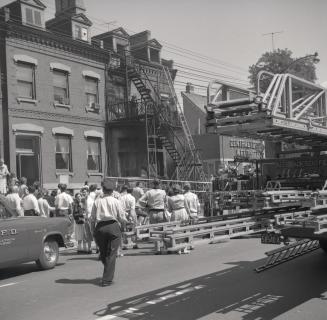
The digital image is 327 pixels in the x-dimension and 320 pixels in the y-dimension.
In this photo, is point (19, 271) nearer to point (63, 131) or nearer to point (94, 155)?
point (63, 131)

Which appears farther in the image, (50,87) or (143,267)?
(50,87)

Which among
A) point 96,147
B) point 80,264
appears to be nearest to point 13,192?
point 80,264

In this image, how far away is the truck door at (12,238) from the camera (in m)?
8.66

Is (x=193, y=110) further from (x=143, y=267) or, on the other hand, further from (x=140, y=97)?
(x=143, y=267)

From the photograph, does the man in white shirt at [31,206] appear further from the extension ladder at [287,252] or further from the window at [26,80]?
the window at [26,80]

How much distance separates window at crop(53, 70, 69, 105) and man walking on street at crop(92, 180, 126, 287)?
15.7 metres

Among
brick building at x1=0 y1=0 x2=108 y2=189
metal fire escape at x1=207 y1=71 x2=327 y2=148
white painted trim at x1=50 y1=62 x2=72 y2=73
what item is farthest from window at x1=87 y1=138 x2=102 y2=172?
metal fire escape at x1=207 y1=71 x2=327 y2=148

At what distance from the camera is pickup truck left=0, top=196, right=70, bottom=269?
875 cm

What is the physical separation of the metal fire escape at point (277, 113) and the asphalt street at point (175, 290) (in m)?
2.45

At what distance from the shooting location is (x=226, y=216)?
8.86 m

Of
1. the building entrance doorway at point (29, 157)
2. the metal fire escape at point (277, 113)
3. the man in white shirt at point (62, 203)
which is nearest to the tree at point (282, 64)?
the building entrance doorway at point (29, 157)

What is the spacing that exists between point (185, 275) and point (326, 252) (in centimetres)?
296

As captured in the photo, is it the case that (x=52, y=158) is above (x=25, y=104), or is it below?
below

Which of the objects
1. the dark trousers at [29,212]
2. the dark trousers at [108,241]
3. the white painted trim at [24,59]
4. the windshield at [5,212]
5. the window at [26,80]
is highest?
the white painted trim at [24,59]
